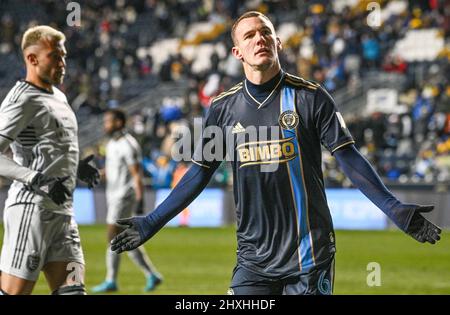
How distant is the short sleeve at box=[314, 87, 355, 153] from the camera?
5773 millimetres

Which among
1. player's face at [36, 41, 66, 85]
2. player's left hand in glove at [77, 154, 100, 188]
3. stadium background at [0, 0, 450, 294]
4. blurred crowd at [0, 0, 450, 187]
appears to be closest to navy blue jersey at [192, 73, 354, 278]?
player's face at [36, 41, 66, 85]

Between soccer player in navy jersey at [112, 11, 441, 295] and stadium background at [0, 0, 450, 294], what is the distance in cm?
740

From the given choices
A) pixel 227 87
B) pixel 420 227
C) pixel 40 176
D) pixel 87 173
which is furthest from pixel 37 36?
pixel 227 87

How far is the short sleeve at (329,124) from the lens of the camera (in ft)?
18.9

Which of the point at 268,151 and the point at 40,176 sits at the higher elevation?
the point at 40,176

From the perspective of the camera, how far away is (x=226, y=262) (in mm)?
17312

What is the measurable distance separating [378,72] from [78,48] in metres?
11.8

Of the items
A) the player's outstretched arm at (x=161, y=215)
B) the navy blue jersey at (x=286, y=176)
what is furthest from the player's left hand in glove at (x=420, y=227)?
the player's outstretched arm at (x=161, y=215)

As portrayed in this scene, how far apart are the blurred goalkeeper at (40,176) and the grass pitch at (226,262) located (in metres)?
5.66

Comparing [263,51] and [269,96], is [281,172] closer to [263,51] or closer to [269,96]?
[269,96]

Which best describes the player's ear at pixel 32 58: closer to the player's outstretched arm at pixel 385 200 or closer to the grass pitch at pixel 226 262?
the player's outstretched arm at pixel 385 200

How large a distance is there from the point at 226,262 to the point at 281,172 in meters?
11.6

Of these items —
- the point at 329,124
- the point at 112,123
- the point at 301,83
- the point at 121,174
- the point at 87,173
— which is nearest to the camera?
the point at 329,124

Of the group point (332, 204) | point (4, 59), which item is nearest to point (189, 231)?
point (332, 204)
